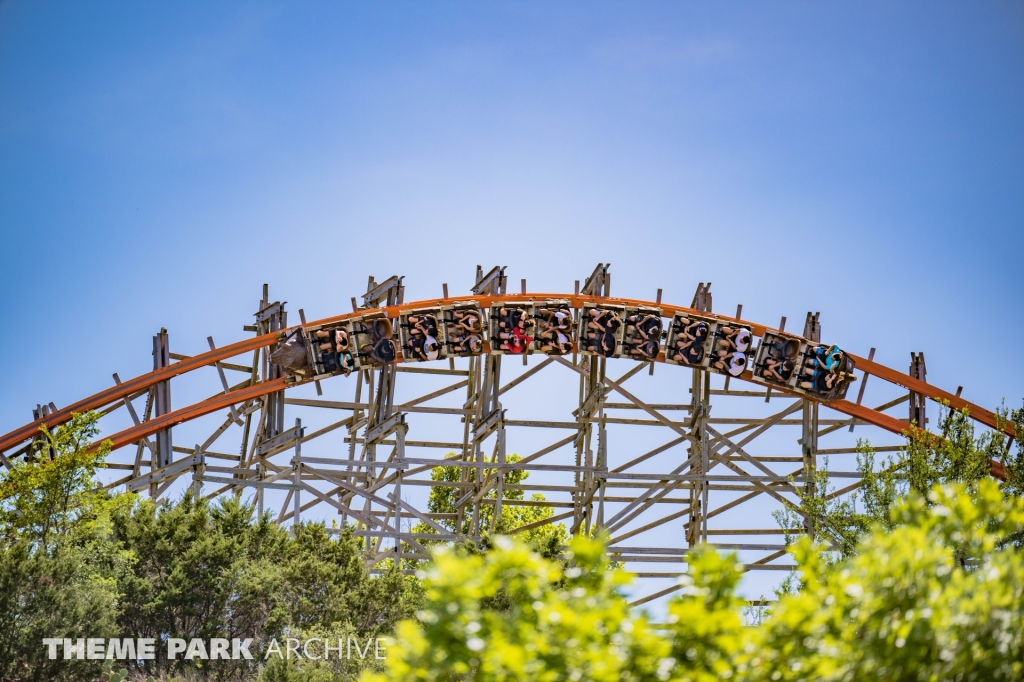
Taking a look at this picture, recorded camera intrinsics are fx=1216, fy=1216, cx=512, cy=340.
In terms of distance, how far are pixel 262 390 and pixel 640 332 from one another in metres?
6.64

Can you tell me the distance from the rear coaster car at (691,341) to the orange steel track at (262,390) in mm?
166

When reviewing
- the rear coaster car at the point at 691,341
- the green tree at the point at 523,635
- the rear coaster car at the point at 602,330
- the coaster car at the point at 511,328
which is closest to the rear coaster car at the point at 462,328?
the coaster car at the point at 511,328

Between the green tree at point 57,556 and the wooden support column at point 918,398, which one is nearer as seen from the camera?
the green tree at point 57,556

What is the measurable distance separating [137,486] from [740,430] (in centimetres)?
1078

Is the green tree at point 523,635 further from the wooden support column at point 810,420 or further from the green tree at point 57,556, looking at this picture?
the wooden support column at point 810,420

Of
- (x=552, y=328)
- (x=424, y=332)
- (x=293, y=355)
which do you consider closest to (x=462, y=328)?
(x=424, y=332)

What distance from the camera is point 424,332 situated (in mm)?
21078

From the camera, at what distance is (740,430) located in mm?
22641

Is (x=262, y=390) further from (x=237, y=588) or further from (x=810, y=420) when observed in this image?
(x=810, y=420)

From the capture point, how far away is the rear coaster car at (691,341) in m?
21.3

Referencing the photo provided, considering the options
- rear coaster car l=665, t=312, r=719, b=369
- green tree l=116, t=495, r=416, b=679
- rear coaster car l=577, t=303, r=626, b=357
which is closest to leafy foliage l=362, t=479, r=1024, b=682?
green tree l=116, t=495, r=416, b=679

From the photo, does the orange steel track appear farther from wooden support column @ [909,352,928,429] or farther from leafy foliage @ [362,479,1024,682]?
leafy foliage @ [362,479,1024,682]

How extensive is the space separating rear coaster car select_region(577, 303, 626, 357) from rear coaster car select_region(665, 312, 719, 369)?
91 cm

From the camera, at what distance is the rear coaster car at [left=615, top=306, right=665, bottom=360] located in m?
21.2
